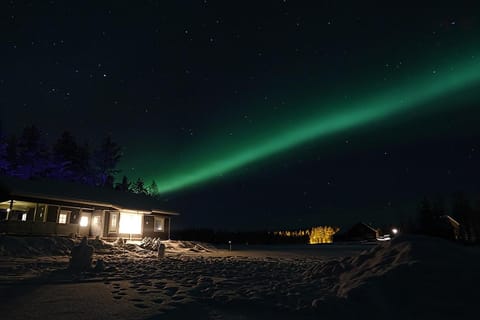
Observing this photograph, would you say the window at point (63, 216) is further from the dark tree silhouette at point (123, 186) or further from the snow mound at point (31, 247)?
the dark tree silhouette at point (123, 186)

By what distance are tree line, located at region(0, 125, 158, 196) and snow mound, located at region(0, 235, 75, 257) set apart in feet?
81.6

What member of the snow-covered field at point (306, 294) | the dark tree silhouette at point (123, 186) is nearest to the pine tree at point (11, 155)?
the dark tree silhouette at point (123, 186)

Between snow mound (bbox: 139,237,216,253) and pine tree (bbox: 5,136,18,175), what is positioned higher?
pine tree (bbox: 5,136,18,175)

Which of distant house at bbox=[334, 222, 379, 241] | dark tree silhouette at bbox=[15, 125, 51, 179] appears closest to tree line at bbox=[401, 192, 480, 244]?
distant house at bbox=[334, 222, 379, 241]

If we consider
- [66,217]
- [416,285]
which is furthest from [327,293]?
[66,217]

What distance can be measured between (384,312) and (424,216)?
40.5 metres

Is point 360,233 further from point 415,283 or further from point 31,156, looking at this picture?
point 415,283

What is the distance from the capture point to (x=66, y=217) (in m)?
23.7

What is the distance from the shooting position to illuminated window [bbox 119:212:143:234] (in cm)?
2608

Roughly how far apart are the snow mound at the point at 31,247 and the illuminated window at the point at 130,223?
977cm

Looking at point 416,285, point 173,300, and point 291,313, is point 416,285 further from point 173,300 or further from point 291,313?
point 173,300

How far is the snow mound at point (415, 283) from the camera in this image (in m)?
4.04

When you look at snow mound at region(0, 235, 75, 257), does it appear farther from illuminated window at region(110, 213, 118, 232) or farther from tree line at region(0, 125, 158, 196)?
tree line at region(0, 125, 158, 196)

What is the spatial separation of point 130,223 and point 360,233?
156ft
